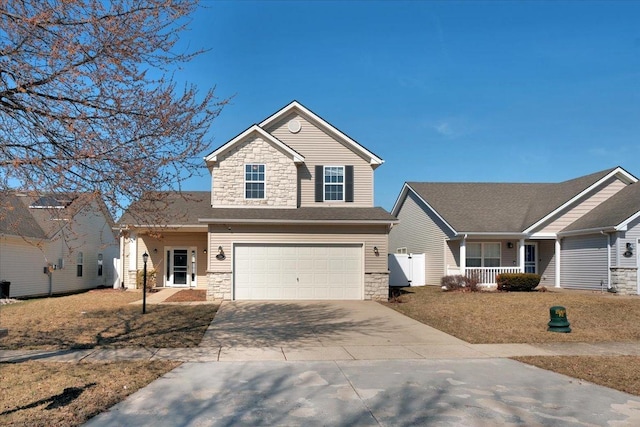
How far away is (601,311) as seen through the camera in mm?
15375

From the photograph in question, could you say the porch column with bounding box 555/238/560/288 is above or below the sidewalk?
above

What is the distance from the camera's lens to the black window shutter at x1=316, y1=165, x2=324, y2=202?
69.2 ft

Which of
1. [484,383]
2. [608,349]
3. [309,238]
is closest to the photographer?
[484,383]

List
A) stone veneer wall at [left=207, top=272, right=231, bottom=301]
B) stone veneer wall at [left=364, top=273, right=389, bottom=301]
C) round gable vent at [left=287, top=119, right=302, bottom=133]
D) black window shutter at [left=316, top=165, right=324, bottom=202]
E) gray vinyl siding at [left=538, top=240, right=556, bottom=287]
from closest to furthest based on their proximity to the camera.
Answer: stone veneer wall at [left=207, top=272, right=231, bottom=301], stone veneer wall at [left=364, top=273, right=389, bottom=301], black window shutter at [left=316, top=165, right=324, bottom=202], round gable vent at [left=287, top=119, right=302, bottom=133], gray vinyl siding at [left=538, top=240, right=556, bottom=287]

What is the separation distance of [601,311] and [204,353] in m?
12.0

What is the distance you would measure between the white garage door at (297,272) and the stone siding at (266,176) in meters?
1.95

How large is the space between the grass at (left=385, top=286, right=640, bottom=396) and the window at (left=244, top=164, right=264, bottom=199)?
6.68 meters

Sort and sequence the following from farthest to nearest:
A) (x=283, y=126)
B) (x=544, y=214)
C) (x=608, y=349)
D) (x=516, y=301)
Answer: (x=544, y=214)
(x=283, y=126)
(x=516, y=301)
(x=608, y=349)

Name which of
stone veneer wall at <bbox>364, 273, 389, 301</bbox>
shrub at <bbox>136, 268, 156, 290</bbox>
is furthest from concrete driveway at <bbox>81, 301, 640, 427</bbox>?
shrub at <bbox>136, 268, 156, 290</bbox>

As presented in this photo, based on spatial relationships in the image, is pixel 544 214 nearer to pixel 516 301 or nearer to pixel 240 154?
pixel 516 301

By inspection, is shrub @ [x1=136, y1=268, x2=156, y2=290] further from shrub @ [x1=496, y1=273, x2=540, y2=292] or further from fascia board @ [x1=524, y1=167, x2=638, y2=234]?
fascia board @ [x1=524, y1=167, x2=638, y2=234]

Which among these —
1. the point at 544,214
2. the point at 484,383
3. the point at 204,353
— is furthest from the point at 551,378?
the point at 544,214

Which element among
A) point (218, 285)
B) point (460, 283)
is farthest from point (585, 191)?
point (218, 285)

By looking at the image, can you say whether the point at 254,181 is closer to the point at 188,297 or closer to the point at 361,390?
the point at 188,297
